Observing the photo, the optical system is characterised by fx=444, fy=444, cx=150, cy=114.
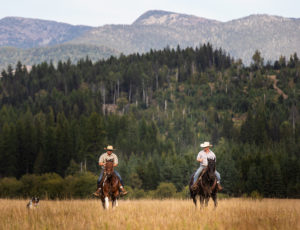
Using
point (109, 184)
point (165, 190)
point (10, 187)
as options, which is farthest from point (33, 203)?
point (165, 190)

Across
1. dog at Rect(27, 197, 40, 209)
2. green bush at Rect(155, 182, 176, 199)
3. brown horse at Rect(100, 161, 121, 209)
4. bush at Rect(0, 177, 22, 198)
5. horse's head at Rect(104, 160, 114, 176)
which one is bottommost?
green bush at Rect(155, 182, 176, 199)

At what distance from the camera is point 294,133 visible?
19275 cm

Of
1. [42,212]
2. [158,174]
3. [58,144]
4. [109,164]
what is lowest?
[158,174]

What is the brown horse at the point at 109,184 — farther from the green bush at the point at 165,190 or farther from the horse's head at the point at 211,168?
the green bush at the point at 165,190

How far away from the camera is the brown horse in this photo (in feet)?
64.5

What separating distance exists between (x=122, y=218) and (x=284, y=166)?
393 feet

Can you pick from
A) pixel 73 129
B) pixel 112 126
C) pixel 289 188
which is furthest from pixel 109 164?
pixel 112 126

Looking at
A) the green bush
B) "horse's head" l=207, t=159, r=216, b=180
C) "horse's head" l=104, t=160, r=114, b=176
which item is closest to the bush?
the green bush

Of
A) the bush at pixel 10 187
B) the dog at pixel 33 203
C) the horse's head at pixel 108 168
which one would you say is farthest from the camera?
the bush at pixel 10 187

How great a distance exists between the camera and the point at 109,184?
20031 millimetres

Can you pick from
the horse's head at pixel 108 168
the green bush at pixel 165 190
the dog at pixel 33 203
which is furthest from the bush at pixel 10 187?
the horse's head at pixel 108 168

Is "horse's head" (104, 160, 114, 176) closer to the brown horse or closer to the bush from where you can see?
the brown horse

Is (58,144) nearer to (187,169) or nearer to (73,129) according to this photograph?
(73,129)

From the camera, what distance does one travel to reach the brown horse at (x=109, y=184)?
19.7 metres
